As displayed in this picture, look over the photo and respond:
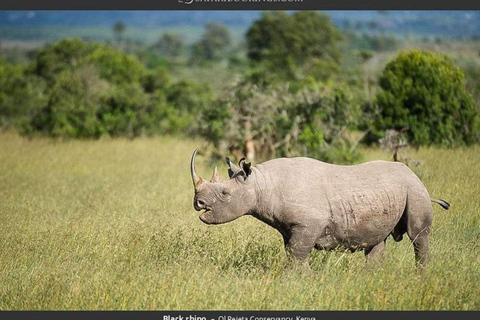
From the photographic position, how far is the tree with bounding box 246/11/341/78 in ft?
219

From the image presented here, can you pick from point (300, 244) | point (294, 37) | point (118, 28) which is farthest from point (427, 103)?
point (118, 28)

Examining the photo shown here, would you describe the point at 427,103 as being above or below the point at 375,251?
below

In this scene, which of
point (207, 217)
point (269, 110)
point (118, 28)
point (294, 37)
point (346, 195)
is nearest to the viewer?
point (207, 217)

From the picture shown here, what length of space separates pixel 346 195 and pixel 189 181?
9.07 metres

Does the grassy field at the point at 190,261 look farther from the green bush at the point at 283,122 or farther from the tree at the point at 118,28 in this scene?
the tree at the point at 118,28

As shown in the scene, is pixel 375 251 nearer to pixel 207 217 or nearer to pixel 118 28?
pixel 207 217

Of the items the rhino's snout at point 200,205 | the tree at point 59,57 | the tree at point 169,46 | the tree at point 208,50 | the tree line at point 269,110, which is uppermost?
the rhino's snout at point 200,205

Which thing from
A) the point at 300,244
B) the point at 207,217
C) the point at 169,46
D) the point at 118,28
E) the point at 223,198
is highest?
the point at 223,198

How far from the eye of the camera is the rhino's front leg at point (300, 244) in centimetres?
924

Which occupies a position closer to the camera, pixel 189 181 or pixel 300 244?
pixel 300 244

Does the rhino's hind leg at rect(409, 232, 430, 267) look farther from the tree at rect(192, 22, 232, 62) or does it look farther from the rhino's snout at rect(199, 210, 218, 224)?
the tree at rect(192, 22, 232, 62)

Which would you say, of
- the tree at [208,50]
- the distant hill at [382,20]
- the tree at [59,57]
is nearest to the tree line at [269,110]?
the distant hill at [382,20]

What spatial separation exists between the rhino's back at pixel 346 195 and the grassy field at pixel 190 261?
40 centimetres

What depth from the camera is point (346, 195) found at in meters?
9.48
